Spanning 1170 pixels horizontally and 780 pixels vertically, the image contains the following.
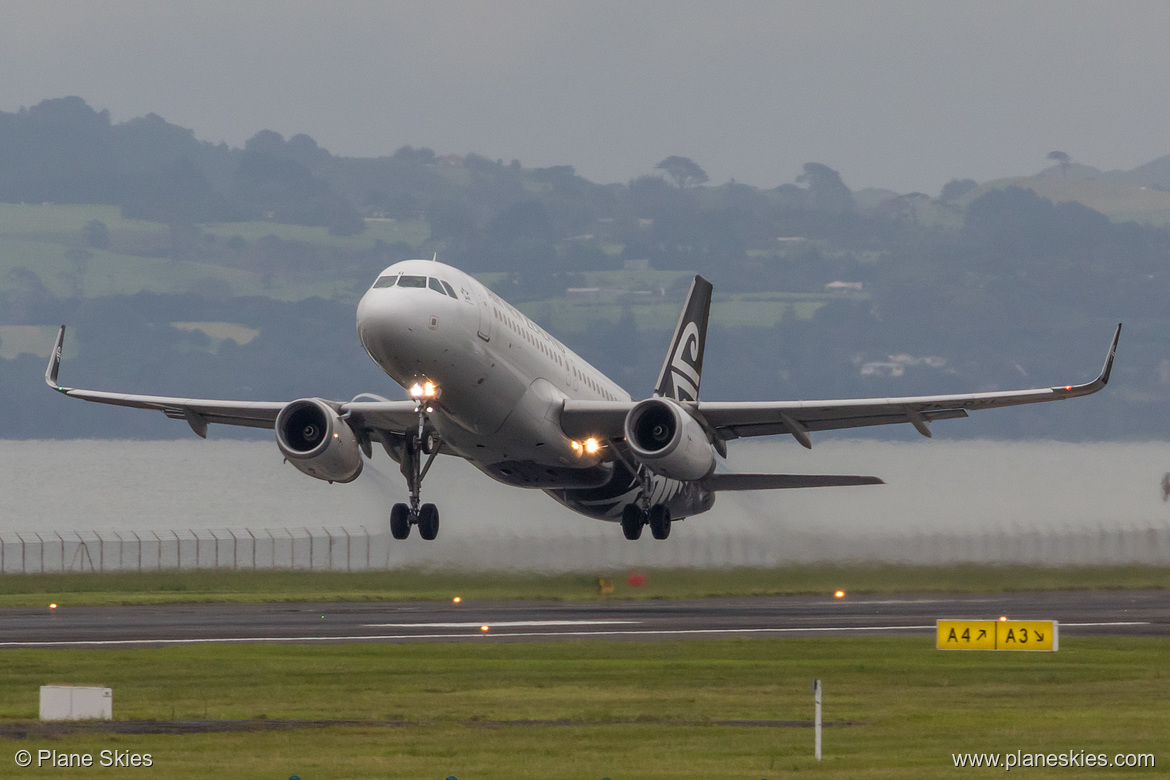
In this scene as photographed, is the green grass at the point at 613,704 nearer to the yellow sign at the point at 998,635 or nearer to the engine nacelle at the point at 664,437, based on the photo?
the yellow sign at the point at 998,635

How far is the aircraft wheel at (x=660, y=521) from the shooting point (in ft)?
143

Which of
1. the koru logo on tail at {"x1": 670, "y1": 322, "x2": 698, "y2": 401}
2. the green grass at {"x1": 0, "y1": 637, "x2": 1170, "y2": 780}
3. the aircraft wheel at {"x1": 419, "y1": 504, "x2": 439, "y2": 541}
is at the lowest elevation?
the green grass at {"x1": 0, "y1": 637, "x2": 1170, "y2": 780}

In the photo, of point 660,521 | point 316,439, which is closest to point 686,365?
point 660,521

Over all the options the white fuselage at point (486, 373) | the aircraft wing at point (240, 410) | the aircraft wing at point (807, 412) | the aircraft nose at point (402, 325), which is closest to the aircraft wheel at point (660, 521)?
the white fuselage at point (486, 373)

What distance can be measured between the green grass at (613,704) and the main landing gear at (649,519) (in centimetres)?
350

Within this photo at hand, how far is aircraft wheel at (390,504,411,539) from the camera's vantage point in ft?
132

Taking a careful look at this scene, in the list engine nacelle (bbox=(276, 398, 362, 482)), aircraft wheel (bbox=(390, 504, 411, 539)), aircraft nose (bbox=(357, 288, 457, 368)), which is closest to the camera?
aircraft nose (bbox=(357, 288, 457, 368))

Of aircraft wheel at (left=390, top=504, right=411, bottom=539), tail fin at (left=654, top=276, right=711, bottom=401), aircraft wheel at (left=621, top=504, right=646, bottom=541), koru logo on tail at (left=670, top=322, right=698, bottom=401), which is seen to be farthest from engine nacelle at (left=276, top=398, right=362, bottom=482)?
koru logo on tail at (left=670, top=322, right=698, bottom=401)

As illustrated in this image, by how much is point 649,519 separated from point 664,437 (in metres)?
5.73

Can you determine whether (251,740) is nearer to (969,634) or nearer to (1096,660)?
(969,634)

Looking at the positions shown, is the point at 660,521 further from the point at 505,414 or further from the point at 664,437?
the point at 505,414

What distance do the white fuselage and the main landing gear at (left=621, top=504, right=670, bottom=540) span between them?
0.84 meters

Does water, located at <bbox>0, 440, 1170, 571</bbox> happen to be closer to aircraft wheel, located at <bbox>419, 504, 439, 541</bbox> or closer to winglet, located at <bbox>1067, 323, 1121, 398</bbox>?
aircraft wheel, located at <bbox>419, 504, 439, 541</bbox>

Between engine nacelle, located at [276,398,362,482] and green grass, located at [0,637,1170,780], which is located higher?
engine nacelle, located at [276,398,362,482]
